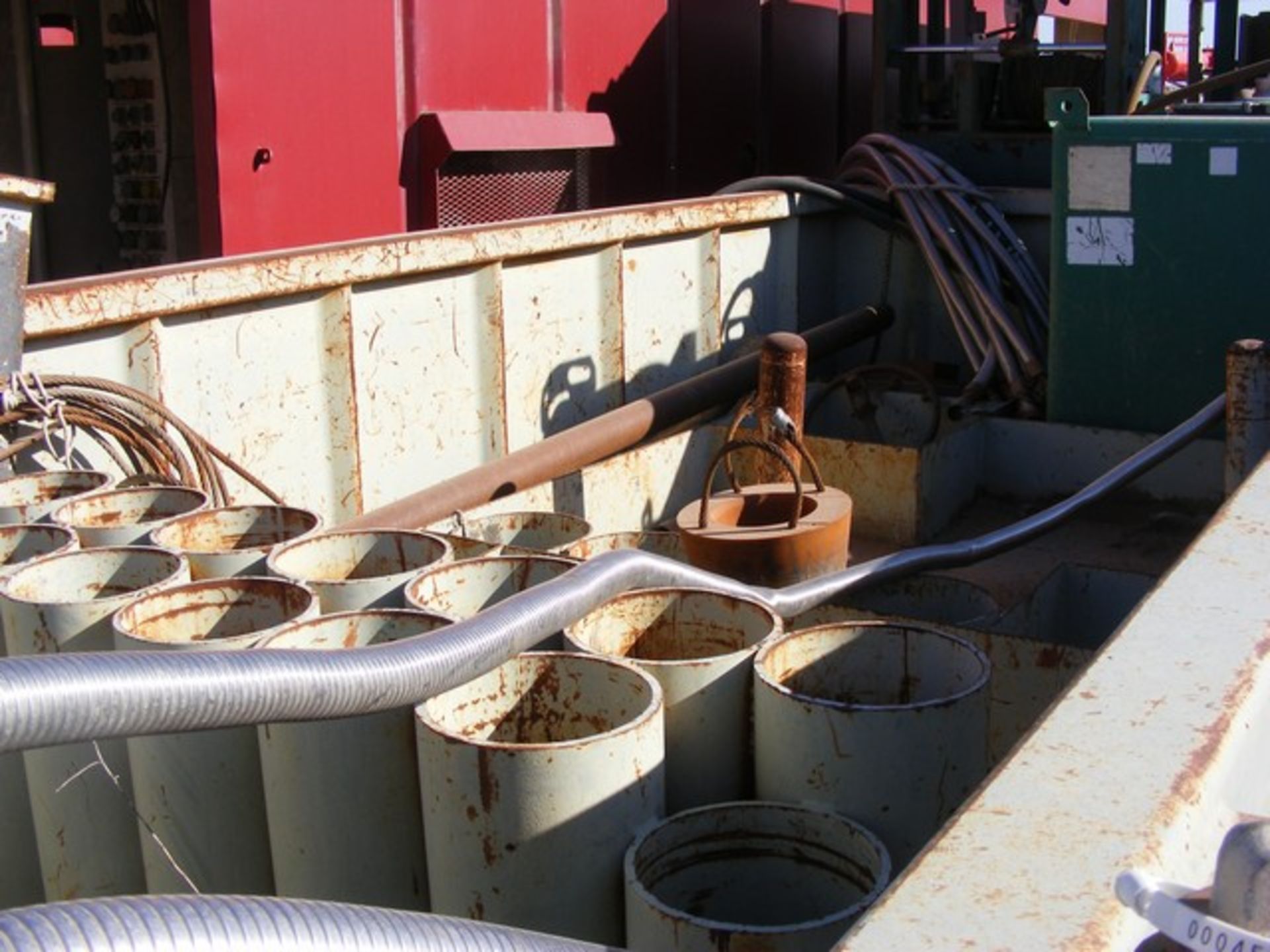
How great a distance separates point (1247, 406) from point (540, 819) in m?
3.23

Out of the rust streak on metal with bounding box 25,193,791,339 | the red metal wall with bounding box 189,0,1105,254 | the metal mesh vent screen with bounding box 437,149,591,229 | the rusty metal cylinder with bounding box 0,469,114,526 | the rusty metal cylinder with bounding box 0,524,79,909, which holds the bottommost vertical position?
the rusty metal cylinder with bounding box 0,524,79,909

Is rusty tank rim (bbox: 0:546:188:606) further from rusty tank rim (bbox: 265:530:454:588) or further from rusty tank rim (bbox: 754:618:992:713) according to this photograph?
rusty tank rim (bbox: 754:618:992:713)

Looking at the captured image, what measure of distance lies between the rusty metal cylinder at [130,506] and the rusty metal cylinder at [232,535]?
6 centimetres

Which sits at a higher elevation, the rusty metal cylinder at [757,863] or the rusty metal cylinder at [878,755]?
the rusty metal cylinder at [878,755]

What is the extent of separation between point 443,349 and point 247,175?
4.34 ft

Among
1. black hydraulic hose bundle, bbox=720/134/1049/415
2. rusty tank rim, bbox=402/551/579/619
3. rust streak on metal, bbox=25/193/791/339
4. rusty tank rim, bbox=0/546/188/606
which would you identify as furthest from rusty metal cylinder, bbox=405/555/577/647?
black hydraulic hose bundle, bbox=720/134/1049/415

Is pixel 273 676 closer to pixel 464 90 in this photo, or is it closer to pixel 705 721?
pixel 705 721

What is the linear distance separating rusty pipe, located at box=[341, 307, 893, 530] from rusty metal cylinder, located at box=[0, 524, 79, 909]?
98 cm

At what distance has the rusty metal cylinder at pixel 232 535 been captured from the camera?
332cm

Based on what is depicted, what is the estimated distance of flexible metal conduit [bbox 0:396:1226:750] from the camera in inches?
77.6

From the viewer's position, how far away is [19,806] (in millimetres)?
3309

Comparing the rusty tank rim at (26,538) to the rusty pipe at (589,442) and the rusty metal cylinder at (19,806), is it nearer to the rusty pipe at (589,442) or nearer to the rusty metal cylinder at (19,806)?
the rusty metal cylinder at (19,806)

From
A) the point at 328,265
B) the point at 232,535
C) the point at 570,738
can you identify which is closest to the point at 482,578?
the point at 570,738

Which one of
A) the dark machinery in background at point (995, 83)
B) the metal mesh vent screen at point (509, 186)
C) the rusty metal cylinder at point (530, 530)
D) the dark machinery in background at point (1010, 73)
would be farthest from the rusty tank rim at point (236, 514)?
the dark machinery in background at point (995, 83)
